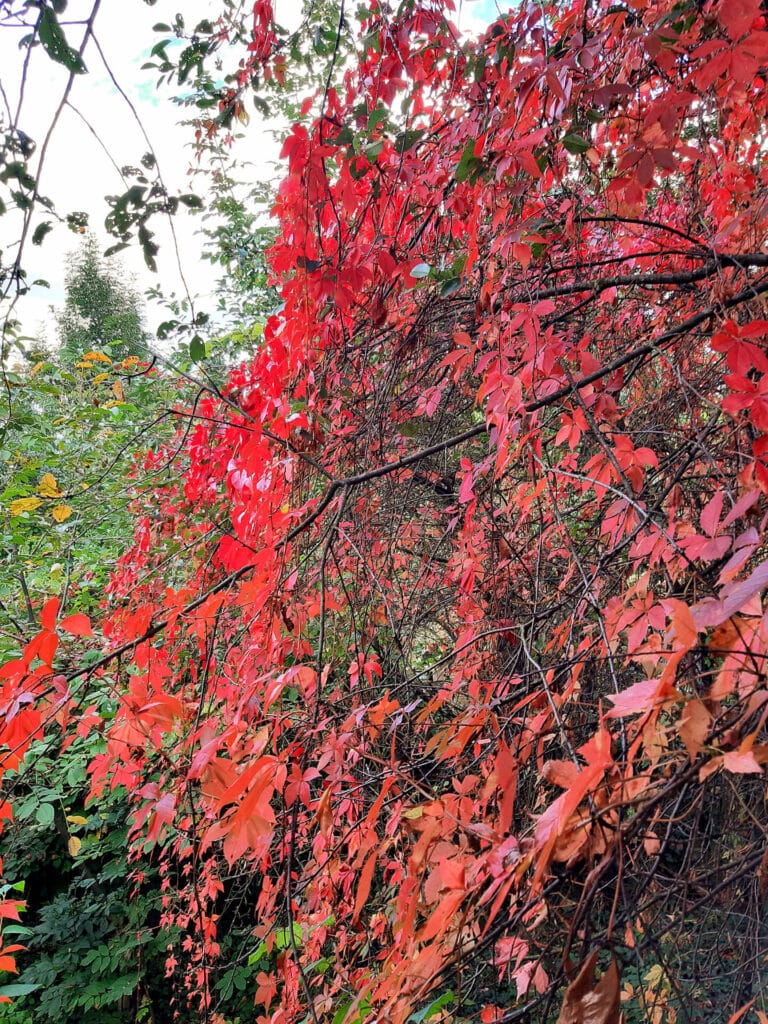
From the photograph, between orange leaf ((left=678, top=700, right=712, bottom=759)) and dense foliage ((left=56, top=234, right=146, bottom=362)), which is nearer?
orange leaf ((left=678, top=700, right=712, bottom=759))

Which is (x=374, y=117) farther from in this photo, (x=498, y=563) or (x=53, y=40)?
(x=498, y=563)

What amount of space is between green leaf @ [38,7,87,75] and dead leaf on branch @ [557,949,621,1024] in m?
1.10

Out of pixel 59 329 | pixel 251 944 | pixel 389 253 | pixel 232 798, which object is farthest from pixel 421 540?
pixel 59 329

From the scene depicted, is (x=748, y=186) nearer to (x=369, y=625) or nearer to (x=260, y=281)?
(x=369, y=625)

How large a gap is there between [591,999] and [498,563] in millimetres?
1565

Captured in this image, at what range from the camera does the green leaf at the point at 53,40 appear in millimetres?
771

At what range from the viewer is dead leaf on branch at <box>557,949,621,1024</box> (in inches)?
18.4

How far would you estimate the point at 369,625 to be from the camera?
80.2 inches

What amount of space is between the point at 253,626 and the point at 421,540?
141 cm

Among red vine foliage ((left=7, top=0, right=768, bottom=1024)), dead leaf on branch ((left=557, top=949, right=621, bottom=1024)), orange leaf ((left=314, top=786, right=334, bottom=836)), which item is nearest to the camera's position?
dead leaf on branch ((left=557, top=949, right=621, bottom=1024))

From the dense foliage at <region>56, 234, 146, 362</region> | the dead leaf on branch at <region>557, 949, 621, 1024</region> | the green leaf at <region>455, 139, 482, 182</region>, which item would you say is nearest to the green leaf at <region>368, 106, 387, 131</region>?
the green leaf at <region>455, 139, 482, 182</region>

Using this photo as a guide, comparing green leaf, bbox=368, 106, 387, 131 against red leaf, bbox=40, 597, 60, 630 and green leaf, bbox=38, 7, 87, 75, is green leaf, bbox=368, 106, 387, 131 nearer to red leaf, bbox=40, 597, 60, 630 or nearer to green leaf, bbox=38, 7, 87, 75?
green leaf, bbox=38, 7, 87, 75

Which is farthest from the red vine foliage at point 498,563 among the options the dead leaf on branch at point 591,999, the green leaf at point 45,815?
the green leaf at point 45,815

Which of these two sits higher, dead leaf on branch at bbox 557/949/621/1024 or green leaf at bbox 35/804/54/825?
green leaf at bbox 35/804/54/825
